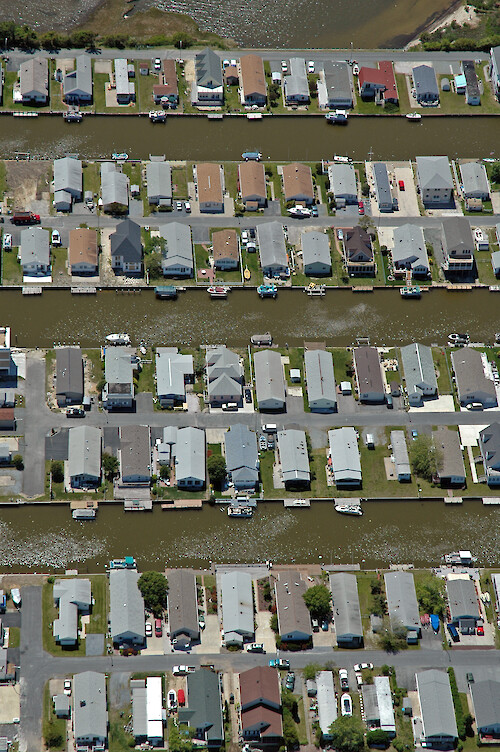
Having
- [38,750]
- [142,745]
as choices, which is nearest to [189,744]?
[142,745]

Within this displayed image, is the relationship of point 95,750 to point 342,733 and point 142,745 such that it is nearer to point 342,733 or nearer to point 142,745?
point 142,745

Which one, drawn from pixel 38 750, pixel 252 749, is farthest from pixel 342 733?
pixel 38 750

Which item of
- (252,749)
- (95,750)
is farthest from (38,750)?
(252,749)

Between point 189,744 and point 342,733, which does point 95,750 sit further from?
point 342,733

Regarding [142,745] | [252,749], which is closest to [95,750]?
[142,745]

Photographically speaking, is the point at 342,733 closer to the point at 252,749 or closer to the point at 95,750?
the point at 252,749

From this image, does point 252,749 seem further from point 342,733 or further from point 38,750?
point 38,750
